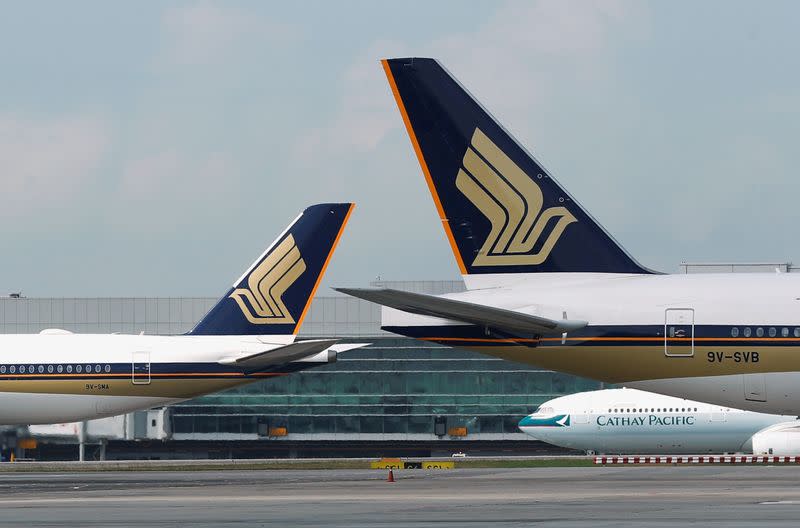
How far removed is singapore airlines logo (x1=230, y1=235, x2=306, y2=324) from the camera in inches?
Result: 2227

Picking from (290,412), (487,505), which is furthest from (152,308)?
(487,505)

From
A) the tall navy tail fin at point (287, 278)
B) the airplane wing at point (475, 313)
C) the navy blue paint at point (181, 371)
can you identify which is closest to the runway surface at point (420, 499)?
the airplane wing at point (475, 313)

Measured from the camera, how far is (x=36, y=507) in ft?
110

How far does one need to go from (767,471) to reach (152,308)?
59.7m

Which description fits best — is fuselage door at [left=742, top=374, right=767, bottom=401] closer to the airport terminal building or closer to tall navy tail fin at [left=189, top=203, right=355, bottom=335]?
tall navy tail fin at [left=189, top=203, right=355, bottom=335]

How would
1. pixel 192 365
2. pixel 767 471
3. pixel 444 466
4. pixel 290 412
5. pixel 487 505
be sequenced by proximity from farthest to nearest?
pixel 290 412 < pixel 444 466 < pixel 192 365 < pixel 767 471 < pixel 487 505

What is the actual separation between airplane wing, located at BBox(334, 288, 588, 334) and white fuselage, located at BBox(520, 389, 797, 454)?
44362 millimetres

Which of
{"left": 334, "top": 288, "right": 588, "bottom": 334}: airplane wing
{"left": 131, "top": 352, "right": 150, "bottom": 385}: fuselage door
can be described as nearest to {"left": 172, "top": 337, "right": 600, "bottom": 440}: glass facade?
{"left": 131, "top": 352, "right": 150, "bottom": 385}: fuselage door

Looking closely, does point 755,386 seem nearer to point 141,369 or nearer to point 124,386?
point 141,369

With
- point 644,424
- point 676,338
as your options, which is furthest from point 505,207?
point 644,424

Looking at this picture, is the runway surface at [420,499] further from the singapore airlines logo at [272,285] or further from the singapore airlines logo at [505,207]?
the singapore airlines logo at [272,285]

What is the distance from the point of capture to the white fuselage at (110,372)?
54500 millimetres

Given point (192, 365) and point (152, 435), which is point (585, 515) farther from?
point (152, 435)

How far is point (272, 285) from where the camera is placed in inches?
2242
